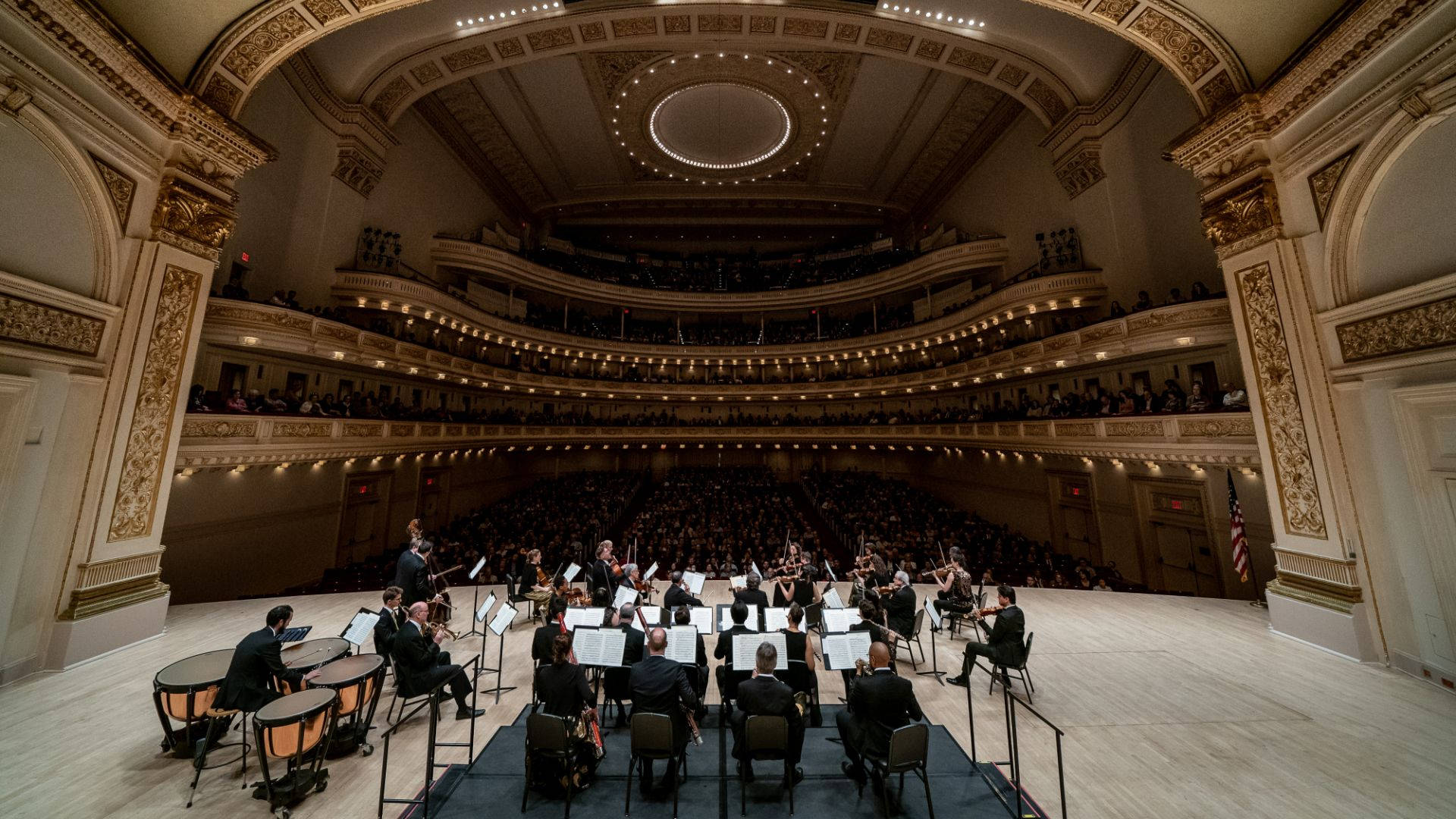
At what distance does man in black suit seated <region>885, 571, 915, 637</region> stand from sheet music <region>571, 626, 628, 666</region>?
156 inches

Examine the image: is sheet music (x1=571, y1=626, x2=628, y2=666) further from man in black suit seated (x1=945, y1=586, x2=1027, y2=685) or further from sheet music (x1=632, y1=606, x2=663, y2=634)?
man in black suit seated (x1=945, y1=586, x2=1027, y2=685)

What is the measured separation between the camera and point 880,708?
408cm

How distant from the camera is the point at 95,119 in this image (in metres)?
6.67

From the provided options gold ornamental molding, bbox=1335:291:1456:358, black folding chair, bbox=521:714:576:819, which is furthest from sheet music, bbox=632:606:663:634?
gold ornamental molding, bbox=1335:291:1456:358

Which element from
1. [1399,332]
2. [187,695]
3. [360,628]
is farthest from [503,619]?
[1399,332]

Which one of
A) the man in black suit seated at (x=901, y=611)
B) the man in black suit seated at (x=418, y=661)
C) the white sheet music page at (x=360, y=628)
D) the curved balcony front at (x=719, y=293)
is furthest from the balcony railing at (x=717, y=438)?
the man in black suit seated at (x=418, y=661)

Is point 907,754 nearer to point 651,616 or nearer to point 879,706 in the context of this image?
point 879,706

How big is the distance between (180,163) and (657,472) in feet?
78.6

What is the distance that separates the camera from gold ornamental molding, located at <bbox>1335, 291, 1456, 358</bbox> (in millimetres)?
5934

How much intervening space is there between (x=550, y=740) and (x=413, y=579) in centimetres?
425

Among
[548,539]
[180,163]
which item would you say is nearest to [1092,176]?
[548,539]

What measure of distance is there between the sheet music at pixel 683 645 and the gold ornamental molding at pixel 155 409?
8.31 meters

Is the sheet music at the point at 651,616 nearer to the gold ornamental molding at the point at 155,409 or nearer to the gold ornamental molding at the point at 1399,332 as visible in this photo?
the gold ornamental molding at the point at 155,409

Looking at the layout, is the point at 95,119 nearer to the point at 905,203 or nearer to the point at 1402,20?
the point at 1402,20
